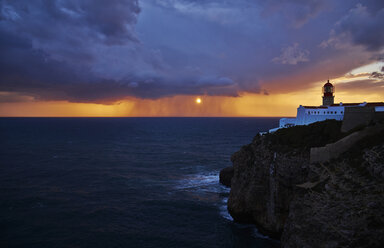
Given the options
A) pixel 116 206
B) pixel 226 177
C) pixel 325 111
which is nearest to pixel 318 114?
pixel 325 111

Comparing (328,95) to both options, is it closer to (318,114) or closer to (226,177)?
(318,114)

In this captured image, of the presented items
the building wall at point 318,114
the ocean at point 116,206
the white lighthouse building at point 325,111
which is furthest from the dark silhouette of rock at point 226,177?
the building wall at point 318,114

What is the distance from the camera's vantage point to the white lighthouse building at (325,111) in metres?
41.8

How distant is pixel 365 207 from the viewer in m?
19.9

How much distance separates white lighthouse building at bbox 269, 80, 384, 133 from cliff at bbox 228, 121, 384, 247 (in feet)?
17.8

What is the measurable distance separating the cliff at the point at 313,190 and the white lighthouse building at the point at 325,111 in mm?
5417

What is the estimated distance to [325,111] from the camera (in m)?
44.8

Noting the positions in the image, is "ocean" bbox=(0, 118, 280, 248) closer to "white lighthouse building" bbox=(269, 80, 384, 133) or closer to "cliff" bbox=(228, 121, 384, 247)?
"cliff" bbox=(228, 121, 384, 247)

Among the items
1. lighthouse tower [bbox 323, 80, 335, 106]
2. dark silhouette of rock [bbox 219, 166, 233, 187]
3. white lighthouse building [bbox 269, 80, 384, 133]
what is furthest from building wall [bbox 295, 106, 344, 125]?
dark silhouette of rock [bbox 219, 166, 233, 187]

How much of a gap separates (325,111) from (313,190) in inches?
1050

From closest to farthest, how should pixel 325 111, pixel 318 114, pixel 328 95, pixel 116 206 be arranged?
pixel 116 206 → pixel 325 111 → pixel 318 114 → pixel 328 95

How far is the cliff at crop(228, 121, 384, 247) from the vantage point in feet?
65.2

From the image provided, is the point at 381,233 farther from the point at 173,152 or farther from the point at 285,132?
the point at 173,152

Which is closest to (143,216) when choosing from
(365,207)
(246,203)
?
(246,203)
